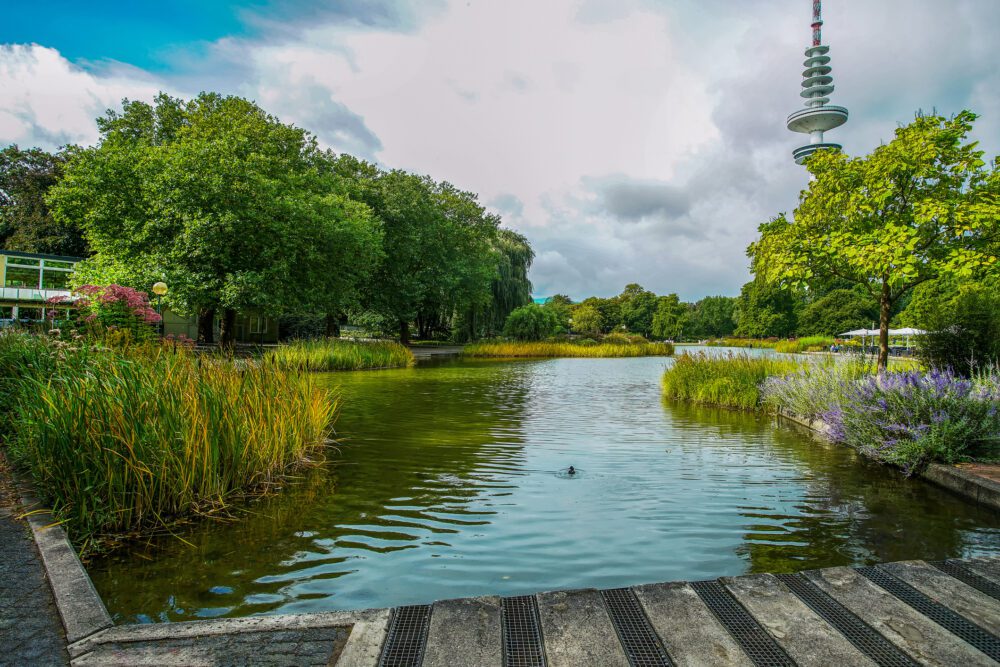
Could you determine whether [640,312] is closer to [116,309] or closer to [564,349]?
[564,349]

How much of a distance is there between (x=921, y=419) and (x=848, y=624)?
5.24 metres

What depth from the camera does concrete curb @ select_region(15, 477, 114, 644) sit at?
2691 millimetres

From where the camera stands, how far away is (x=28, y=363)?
750cm

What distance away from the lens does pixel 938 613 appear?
288 cm

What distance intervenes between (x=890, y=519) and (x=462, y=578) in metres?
3.82

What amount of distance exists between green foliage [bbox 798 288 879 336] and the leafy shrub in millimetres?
68934

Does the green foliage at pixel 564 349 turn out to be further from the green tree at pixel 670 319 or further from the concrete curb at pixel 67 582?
the green tree at pixel 670 319

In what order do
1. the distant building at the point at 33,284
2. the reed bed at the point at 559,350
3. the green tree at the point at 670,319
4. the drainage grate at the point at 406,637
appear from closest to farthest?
the drainage grate at the point at 406,637 → the distant building at the point at 33,284 → the reed bed at the point at 559,350 → the green tree at the point at 670,319

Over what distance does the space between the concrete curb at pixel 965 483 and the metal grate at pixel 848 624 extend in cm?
345

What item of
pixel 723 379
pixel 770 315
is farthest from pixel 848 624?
pixel 770 315

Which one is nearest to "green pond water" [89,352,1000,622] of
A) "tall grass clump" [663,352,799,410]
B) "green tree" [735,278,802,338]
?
"tall grass clump" [663,352,799,410]

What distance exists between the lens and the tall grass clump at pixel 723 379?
1288cm

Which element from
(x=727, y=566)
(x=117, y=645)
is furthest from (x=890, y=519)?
(x=117, y=645)

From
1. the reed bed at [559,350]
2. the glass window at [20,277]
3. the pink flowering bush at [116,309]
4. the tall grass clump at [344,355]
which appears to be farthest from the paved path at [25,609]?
the glass window at [20,277]
